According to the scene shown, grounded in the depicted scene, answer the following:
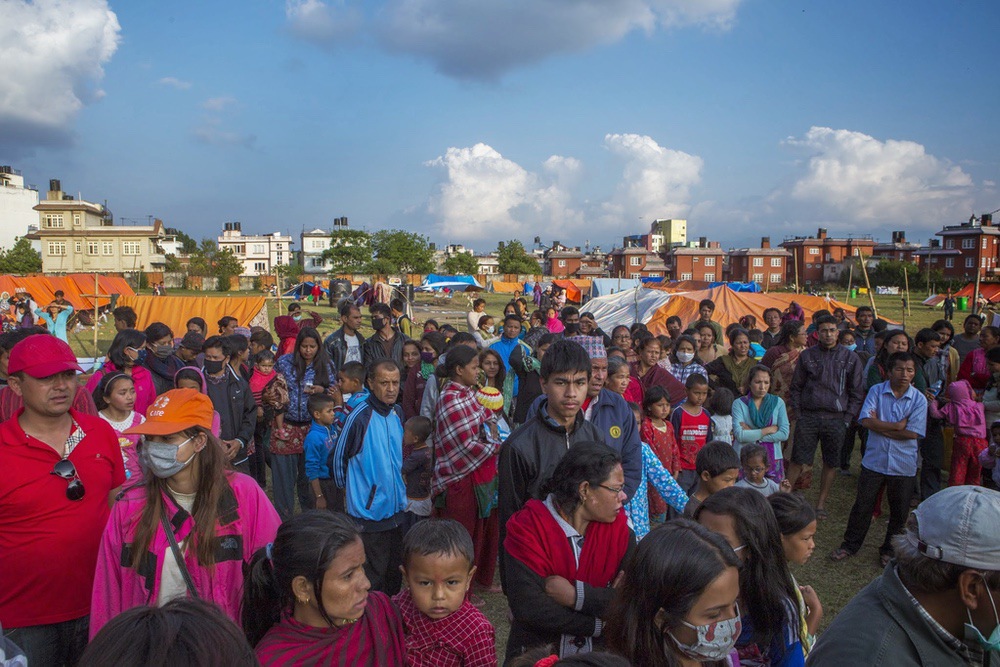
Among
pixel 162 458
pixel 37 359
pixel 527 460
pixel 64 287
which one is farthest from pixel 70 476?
pixel 64 287

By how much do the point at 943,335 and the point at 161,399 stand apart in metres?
9.03

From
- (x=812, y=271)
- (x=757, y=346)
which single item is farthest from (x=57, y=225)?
(x=812, y=271)

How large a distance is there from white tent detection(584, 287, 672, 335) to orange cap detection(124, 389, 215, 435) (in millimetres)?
17163

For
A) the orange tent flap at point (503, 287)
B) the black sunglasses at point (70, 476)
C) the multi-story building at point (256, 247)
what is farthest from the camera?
the multi-story building at point (256, 247)

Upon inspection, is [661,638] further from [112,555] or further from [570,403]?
[112,555]

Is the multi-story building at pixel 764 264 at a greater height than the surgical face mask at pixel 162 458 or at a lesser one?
greater

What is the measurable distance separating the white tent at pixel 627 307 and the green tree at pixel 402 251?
56909mm

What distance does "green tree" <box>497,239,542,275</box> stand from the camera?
8581cm

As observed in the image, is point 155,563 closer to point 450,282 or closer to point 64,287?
point 64,287

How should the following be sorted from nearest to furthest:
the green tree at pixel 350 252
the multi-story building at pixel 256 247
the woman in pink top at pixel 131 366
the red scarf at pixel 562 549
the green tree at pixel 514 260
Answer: the red scarf at pixel 562 549 < the woman in pink top at pixel 131 366 < the green tree at pixel 350 252 < the green tree at pixel 514 260 < the multi-story building at pixel 256 247

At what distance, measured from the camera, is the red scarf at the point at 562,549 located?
8.59 feet

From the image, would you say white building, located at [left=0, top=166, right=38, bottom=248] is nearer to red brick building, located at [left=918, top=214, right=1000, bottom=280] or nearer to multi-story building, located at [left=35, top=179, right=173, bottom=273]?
multi-story building, located at [left=35, top=179, right=173, bottom=273]

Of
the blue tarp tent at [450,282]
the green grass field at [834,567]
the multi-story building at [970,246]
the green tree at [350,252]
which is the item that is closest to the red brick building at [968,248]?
the multi-story building at [970,246]

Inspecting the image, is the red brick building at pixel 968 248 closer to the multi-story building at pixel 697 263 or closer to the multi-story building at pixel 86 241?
the multi-story building at pixel 697 263
